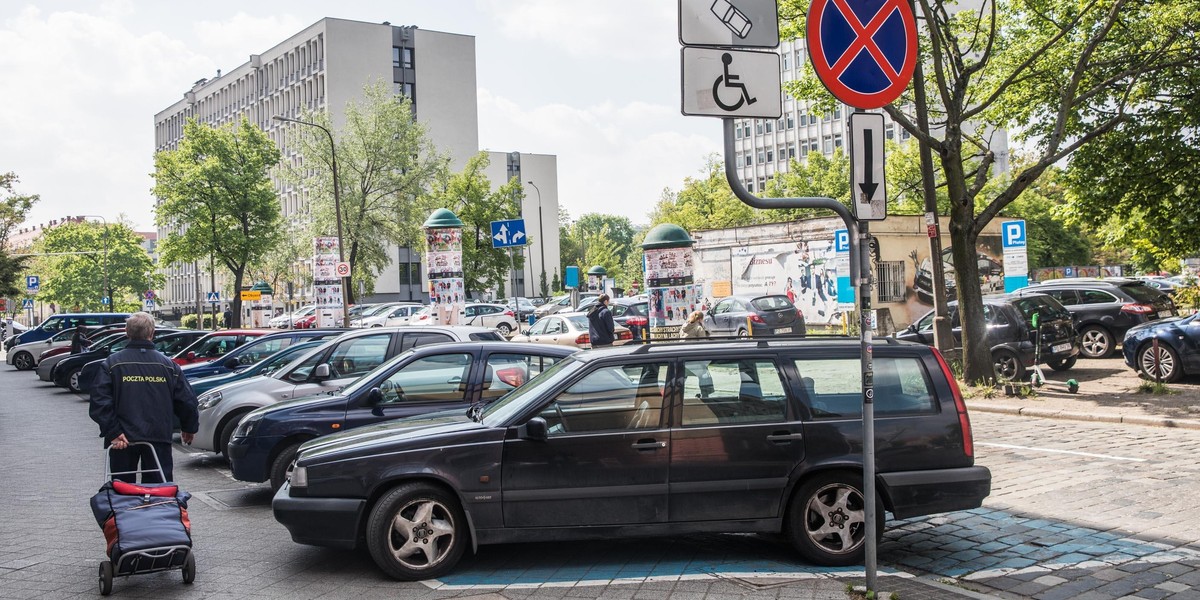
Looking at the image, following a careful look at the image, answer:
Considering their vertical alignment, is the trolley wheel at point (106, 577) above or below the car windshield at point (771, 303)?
below

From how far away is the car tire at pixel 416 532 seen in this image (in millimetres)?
6238

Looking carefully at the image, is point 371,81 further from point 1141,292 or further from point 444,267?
point 1141,292

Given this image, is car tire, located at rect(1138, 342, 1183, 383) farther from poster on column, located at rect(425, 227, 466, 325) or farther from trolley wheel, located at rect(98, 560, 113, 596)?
poster on column, located at rect(425, 227, 466, 325)

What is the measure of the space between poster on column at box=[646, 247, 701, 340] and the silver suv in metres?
17.3

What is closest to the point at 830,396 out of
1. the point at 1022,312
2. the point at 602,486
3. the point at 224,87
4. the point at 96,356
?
the point at 602,486

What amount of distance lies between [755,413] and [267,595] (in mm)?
3281

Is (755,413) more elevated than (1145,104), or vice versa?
(1145,104)

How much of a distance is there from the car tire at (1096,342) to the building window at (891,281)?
1174 centimetres

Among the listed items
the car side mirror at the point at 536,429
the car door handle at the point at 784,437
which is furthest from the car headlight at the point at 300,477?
the car door handle at the point at 784,437

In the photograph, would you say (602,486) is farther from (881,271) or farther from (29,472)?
(881,271)

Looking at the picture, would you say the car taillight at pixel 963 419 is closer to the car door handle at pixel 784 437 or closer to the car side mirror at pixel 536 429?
the car door handle at pixel 784 437

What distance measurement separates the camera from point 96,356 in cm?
2361

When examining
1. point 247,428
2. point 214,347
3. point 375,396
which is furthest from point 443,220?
point 375,396

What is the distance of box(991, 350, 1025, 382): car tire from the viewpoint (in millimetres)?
17312
